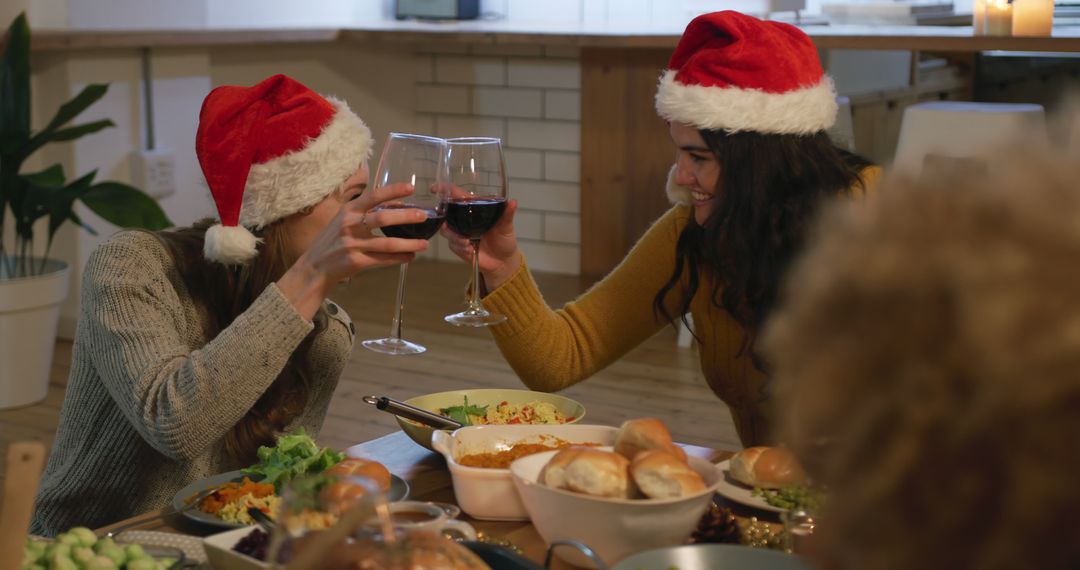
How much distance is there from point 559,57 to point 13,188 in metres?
2.58

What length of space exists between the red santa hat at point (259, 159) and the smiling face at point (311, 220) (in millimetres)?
15

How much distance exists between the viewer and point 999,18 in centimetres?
377

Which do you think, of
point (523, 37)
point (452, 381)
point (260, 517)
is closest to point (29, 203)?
point (452, 381)

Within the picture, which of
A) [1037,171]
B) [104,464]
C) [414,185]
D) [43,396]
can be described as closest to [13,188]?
[43,396]

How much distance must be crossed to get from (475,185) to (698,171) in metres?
0.49

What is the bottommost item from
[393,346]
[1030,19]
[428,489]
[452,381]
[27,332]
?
[452,381]

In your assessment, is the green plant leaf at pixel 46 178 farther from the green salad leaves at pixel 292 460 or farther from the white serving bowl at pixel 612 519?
the white serving bowl at pixel 612 519

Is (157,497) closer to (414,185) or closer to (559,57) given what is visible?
(414,185)

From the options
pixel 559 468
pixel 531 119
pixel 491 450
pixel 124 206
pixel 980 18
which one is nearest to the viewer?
pixel 559 468

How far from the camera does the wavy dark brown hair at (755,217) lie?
1858 millimetres

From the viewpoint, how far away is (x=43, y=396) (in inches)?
143

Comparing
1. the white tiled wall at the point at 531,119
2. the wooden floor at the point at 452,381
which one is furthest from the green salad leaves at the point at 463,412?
the white tiled wall at the point at 531,119

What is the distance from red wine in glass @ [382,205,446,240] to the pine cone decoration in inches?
19.0

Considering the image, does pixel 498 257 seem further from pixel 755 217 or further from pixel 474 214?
pixel 755 217
